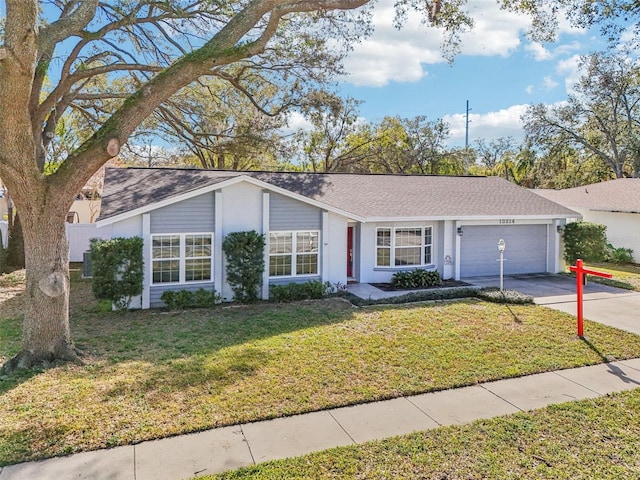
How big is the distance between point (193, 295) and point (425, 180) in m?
12.0

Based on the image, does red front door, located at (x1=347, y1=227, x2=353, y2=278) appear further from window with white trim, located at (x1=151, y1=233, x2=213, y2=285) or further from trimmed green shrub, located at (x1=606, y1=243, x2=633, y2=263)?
trimmed green shrub, located at (x1=606, y1=243, x2=633, y2=263)

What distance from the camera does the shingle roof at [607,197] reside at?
68.1 ft

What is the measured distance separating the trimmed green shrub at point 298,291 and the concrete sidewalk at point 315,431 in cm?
684

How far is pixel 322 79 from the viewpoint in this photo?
15891 mm

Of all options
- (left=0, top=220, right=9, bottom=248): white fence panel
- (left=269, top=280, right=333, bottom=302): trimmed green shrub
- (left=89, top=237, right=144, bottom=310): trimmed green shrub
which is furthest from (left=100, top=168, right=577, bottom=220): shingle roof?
(left=0, top=220, right=9, bottom=248): white fence panel

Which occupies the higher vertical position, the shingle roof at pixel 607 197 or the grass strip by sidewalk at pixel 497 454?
the shingle roof at pixel 607 197

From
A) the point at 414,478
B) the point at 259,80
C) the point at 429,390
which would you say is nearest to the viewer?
the point at 414,478

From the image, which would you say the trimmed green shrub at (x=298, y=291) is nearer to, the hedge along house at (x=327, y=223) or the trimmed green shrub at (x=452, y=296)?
the hedge along house at (x=327, y=223)

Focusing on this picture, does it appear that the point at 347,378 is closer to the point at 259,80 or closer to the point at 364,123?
the point at 259,80

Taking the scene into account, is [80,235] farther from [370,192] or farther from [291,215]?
[370,192]

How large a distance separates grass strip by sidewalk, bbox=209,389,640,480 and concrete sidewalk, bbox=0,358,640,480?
8.9 inches

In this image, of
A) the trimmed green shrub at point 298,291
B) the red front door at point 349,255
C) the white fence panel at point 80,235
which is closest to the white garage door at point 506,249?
the red front door at point 349,255

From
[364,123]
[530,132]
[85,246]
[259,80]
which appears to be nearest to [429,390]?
[259,80]

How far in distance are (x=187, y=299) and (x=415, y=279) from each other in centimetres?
760
